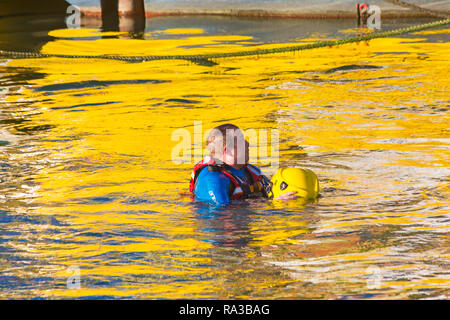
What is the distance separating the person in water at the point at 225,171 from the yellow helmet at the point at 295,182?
0.18 ft

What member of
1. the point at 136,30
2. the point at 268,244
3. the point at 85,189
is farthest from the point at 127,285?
the point at 136,30

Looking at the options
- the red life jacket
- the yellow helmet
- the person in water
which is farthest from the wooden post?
the yellow helmet

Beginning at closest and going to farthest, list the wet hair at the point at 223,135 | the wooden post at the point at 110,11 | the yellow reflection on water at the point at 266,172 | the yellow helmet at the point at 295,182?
the yellow reflection on water at the point at 266,172 → the wet hair at the point at 223,135 → the yellow helmet at the point at 295,182 → the wooden post at the point at 110,11

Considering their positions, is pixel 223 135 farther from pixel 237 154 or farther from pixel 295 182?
pixel 295 182

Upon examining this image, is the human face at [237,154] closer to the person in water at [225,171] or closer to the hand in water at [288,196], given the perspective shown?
the person in water at [225,171]

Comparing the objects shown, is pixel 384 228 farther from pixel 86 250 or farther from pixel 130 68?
pixel 130 68

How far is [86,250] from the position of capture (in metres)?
5.65

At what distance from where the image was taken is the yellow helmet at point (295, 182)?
6.23 meters

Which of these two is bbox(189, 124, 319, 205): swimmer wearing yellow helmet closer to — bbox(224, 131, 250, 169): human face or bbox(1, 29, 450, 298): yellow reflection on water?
bbox(224, 131, 250, 169): human face

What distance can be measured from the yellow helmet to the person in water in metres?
0.05

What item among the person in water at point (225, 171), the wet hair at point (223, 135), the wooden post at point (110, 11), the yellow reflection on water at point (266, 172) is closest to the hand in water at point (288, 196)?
the person in water at point (225, 171)

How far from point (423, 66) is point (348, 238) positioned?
27.5 ft

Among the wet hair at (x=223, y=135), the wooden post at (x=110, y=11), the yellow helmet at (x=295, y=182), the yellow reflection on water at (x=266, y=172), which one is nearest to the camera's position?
the yellow reflection on water at (x=266, y=172)

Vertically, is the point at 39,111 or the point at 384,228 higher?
the point at 39,111
